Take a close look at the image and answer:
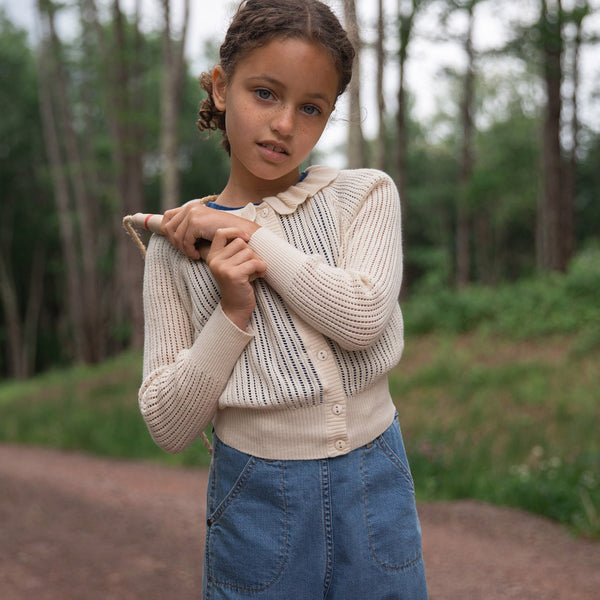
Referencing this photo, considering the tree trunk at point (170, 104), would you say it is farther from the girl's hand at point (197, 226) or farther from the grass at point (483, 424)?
the girl's hand at point (197, 226)

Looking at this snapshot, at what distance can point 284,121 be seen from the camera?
1561 millimetres

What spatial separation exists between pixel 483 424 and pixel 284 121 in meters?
5.56

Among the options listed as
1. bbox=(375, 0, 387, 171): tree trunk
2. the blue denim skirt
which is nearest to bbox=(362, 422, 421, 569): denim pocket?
the blue denim skirt

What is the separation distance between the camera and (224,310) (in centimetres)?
157

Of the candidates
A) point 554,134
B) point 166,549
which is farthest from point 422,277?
point 166,549

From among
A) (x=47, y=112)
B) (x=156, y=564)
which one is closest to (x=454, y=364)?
(x=156, y=564)

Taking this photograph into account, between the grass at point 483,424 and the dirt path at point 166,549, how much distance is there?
32 cm

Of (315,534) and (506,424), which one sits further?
(506,424)

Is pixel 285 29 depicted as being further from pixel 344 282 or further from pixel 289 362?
pixel 289 362

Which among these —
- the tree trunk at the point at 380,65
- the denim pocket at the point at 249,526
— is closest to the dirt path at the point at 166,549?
the denim pocket at the point at 249,526

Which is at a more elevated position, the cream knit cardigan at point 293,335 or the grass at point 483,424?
the cream knit cardigan at point 293,335

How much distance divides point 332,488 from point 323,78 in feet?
3.03

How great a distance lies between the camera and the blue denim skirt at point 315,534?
60.5 inches

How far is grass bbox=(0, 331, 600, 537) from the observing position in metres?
5.10
